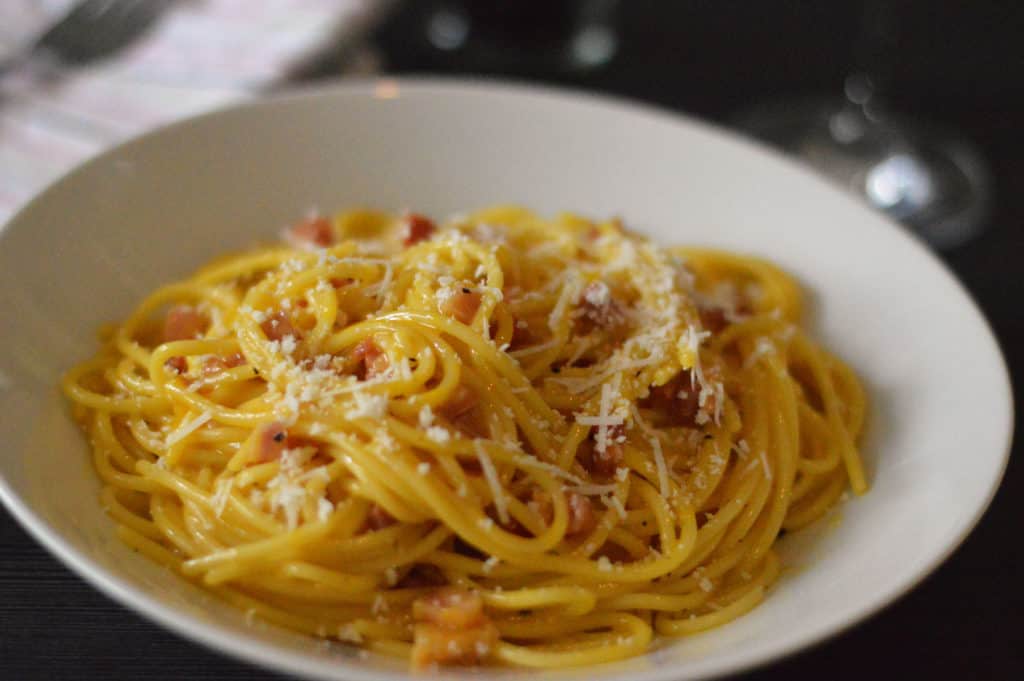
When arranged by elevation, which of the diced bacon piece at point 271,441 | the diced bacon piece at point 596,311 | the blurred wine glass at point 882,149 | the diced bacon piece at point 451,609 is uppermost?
the blurred wine glass at point 882,149

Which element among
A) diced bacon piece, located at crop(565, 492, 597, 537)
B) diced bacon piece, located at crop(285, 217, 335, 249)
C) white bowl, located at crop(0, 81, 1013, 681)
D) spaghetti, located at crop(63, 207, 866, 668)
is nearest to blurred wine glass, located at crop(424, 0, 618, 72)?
white bowl, located at crop(0, 81, 1013, 681)

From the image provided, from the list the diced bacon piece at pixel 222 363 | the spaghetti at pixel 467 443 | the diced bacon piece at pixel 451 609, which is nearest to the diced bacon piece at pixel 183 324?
the spaghetti at pixel 467 443

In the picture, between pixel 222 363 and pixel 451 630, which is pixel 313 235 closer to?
pixel 222 363

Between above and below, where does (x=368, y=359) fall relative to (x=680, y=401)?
below

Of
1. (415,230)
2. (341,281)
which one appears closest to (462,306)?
(341,281)

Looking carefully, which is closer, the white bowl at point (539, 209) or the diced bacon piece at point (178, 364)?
the white bowl at point (539, 209)

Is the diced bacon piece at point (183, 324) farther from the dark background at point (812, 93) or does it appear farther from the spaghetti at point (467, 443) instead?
the dark background at point (812, 93)

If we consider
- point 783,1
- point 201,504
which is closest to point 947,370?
point 201,504
